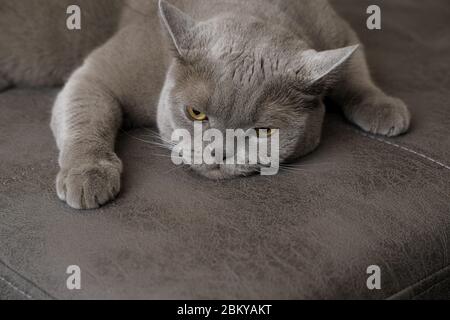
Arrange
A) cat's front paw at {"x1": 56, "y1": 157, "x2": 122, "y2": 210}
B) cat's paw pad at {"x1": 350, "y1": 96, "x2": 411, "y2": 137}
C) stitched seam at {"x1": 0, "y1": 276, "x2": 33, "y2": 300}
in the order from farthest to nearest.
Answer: cat's paw pad at {"x1": 350, "y1": 96, "x2": 411, "y2": 137}, cat's front paw at {"x1": 56, "y1": 157, "x2": 122, "y2": 210}, stitched seam at {"x1": 0, "y1": 276, "x2": 33, "y2": 300}

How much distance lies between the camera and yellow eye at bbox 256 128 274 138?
4.35 ft

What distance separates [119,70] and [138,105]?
0.33 feet

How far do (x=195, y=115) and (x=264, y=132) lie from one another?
0.48ft

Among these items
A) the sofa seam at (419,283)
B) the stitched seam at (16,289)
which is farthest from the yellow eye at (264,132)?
the stitched seam at (16,289)

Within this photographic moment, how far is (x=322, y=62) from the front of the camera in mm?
1289

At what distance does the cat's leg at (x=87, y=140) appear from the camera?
1237mm

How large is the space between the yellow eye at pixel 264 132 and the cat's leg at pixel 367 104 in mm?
313

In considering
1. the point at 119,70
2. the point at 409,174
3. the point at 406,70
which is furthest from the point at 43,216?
the point at 406,70

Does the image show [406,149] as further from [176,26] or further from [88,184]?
[88,184]

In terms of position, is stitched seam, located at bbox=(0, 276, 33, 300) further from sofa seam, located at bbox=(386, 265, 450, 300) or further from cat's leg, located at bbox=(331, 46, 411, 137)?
cat's leg, located at bbox=(331, 46, 411, 137)

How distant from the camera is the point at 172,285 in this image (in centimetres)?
104

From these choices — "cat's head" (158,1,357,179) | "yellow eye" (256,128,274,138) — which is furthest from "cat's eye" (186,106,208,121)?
→ "yellow eye" (256,128,274,138)

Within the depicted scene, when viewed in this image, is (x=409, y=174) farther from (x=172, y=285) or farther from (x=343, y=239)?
(x=172, y=285)

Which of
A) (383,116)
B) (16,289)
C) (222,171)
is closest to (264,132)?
(222,171)
